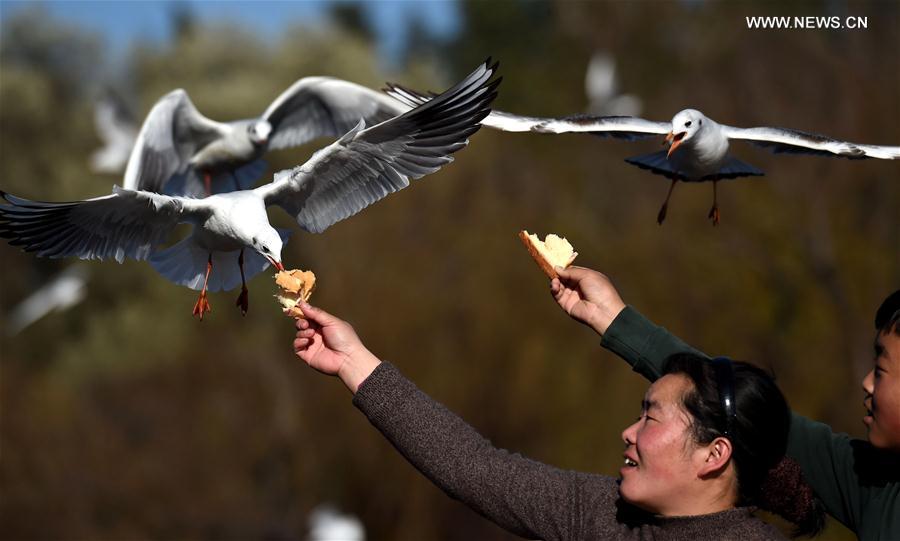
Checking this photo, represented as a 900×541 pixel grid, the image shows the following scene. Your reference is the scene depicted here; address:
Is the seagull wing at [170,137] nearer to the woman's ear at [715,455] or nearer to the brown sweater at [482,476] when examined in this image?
the brown sweater at [482,476]

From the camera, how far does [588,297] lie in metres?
2.07

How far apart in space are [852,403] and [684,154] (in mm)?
7191

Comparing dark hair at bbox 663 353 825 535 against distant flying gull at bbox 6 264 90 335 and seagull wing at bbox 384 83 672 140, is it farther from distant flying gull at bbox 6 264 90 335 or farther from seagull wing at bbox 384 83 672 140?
distant flying gull at bbox 6 264 90 335

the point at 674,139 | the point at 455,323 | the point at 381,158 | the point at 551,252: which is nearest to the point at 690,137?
the point at 674,139

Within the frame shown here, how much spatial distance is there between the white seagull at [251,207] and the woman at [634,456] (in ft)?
0.94

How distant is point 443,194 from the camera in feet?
33.9

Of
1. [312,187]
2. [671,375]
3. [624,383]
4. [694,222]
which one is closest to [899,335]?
[671,375]

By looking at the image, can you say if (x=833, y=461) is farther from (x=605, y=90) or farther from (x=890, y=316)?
(x=605, y=90)

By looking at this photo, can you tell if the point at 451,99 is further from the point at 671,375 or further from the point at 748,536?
the point at 748,536

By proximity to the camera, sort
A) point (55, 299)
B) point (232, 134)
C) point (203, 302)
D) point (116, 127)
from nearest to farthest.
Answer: point (203, 302)
point (232, 134)
point (116, 127)
point (55, 299)

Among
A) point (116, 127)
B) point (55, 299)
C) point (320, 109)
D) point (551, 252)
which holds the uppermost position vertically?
point (55, 299)

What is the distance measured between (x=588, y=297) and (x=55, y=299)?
12.5m

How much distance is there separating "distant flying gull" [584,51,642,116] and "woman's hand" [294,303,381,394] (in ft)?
37.0

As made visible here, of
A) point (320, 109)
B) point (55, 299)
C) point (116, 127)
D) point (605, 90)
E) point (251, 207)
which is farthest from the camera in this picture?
point (605, 90)
